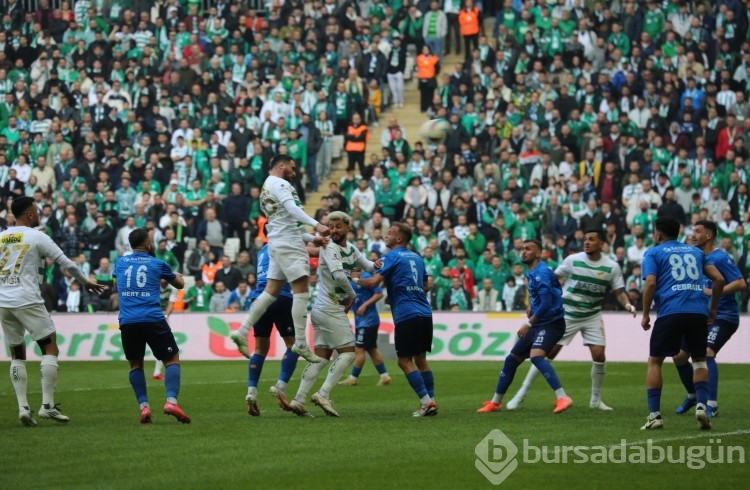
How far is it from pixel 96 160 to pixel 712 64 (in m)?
15.8

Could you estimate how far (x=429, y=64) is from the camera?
34219 mm

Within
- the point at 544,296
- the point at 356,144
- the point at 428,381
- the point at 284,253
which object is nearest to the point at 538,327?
the point at 544,296

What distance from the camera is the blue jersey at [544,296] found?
1566 cm

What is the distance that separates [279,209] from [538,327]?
→ 12.2ft

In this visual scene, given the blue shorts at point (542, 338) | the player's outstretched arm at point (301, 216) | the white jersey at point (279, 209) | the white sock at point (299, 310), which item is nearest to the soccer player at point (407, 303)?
the white sock at point (299, 310)

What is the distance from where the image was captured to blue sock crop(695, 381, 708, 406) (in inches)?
511

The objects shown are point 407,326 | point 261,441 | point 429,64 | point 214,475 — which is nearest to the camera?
point 214,475

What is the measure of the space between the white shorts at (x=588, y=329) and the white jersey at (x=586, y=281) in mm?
63

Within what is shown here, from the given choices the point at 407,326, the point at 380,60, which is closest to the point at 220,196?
the point at 380,60

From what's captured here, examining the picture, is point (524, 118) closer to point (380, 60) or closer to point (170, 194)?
point (380, 60)

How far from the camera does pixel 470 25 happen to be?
35.0 meters

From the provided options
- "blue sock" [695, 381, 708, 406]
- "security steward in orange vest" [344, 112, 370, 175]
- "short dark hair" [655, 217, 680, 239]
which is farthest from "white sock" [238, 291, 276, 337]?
"security steward in orange vest" [344, 112, 370, 175]

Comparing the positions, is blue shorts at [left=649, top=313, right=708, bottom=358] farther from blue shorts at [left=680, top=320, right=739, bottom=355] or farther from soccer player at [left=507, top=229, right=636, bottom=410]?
soccer player at [left=507, top=229, right=636, bottom=410]

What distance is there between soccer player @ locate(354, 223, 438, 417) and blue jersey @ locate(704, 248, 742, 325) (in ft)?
10.8
